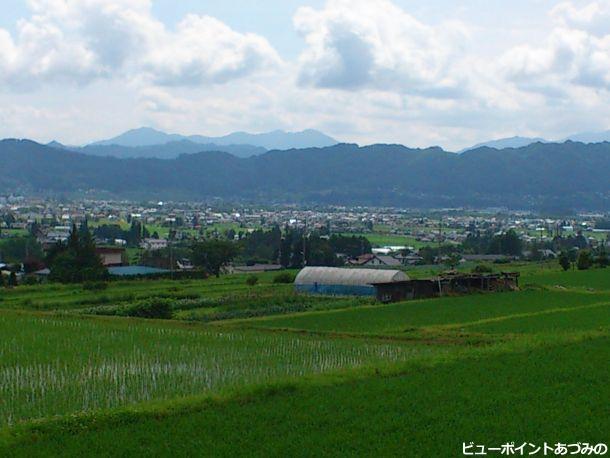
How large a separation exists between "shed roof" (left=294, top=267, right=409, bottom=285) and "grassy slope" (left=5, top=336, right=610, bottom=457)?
1083 inches

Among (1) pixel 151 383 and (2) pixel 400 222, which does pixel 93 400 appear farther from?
(2) pixel 400 222

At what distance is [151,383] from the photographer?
16.3m

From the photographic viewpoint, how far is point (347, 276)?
45.8m

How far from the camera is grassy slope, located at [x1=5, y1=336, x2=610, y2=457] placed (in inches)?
431

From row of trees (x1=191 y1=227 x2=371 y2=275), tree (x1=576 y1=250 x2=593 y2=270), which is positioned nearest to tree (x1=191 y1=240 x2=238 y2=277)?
row of trees (x1=191 y1=227 x2=371 y2=275)

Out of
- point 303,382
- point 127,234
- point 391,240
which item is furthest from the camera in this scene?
point 391,240

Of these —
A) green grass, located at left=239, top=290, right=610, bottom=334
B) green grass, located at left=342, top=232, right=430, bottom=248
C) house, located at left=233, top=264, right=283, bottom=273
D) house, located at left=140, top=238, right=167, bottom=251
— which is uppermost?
green grass, located at left=239, top=290, right=610, bottom=334

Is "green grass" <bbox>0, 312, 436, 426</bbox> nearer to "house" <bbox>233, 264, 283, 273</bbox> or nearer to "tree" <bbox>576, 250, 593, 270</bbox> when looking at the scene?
"tree" <bbox>576, 250, 593, 270</bbox>

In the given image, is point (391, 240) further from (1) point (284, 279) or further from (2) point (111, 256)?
(1) point (284, 279)

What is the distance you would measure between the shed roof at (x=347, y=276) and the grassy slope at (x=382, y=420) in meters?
27.5

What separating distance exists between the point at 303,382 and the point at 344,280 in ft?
99.9

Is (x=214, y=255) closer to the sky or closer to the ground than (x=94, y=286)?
closer to the sky

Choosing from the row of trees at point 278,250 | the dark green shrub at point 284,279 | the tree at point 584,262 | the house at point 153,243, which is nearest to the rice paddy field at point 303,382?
the dark green shrub at point 284,279

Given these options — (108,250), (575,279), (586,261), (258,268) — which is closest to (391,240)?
(258,268)
